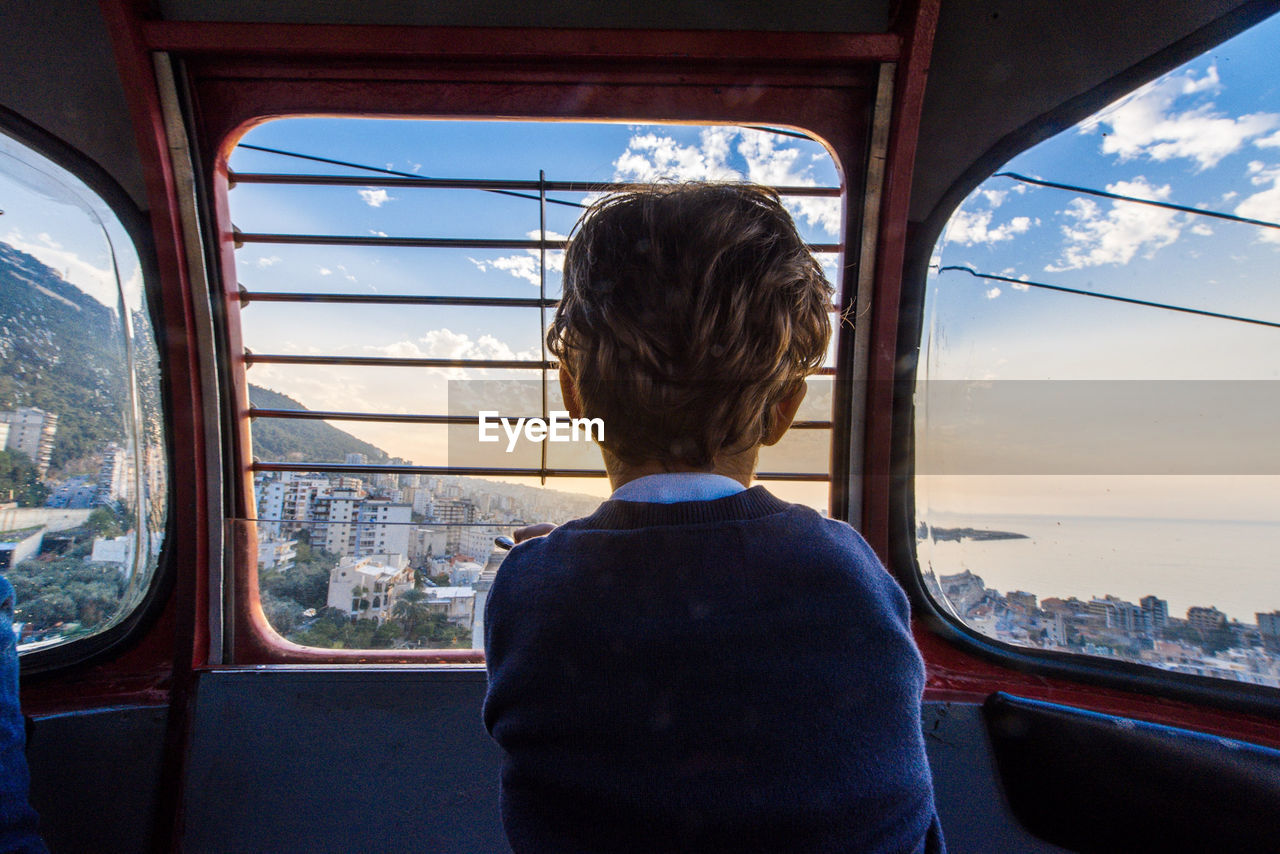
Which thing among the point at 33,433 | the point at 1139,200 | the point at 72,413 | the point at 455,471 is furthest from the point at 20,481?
the point at 1139,200

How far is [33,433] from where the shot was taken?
6.73 ft

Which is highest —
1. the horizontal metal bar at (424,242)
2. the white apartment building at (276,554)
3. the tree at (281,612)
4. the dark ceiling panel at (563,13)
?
the dark ceiling panel at (563,13)

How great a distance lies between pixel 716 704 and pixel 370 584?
80.7 inches

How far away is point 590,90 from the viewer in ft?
6.56

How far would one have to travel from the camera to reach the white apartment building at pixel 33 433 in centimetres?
202

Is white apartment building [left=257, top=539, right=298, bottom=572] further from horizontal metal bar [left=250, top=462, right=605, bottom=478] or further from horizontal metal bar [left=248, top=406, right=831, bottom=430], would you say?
horizontal metal bar [left=248, top=406, right=831, bottom=430]

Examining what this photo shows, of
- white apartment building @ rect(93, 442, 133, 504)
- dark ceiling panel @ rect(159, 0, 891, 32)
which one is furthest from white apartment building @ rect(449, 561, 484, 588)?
dark ceiling panel @ rect(159, 0, 891, 32)

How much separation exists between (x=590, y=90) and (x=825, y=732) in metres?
2.11

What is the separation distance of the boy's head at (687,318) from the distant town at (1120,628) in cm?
176

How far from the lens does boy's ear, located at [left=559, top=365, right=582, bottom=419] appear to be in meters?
0.93

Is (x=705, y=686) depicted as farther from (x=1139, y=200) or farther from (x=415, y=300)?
(x=1139, y=200)

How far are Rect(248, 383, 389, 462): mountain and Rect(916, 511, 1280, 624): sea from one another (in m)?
2.36

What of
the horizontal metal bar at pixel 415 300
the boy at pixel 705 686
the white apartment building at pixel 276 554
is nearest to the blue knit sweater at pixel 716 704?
the boy at pixel 705 686

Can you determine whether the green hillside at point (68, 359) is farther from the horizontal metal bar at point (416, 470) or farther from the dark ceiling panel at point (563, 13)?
the dark ceiling panel at point (563, 13)
